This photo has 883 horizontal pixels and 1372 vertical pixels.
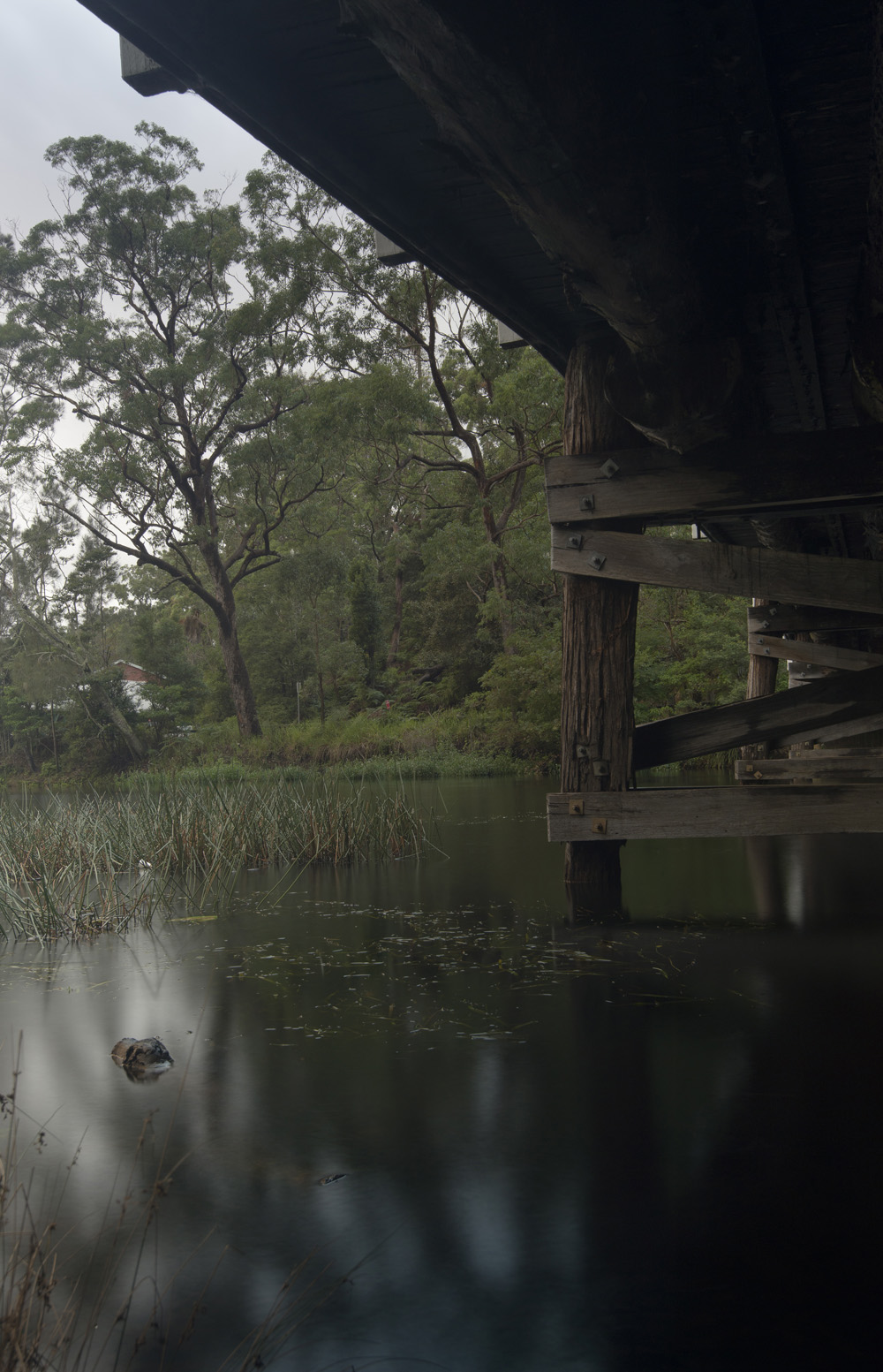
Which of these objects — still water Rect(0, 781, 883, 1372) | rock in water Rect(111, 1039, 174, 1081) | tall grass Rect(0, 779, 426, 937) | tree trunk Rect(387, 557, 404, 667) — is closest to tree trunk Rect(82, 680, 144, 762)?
tree trunk Rect(387, 557, 404, 667)

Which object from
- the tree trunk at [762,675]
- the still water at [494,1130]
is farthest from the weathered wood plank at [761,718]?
the tree trunk at [762,675]

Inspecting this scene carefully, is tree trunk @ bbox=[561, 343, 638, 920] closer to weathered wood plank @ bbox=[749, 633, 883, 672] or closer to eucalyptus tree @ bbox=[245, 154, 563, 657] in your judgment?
weathered wood plank @ bbox=[749, 633, 883, 672]

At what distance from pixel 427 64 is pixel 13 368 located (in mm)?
→ 24209

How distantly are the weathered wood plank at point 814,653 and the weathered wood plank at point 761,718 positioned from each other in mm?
2365

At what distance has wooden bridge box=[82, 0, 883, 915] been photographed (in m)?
2.17

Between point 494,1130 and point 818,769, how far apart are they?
256 inches

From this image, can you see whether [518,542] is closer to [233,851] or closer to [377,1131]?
[233,851]

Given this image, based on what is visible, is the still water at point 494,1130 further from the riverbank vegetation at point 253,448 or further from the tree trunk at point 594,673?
the riverbank vegetation at point 253,448

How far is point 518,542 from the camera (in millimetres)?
24016

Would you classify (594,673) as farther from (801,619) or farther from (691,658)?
(691,658)

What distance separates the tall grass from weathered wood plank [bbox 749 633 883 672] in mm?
3737

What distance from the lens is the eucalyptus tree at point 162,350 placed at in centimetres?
2167

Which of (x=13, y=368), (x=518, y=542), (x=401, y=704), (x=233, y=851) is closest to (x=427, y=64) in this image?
(x=233, y=851)

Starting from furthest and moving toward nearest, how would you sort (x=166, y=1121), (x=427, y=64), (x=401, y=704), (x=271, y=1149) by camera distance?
1. (x=401, y=704)
2. (x=166, y=1121)
3. (x=271, y=1149)
4. (x=427, y=64)
